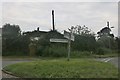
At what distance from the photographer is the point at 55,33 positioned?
48.0 metres

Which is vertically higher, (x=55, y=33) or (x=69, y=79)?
(x=55, y=33)

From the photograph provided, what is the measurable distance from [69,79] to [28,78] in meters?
1.99

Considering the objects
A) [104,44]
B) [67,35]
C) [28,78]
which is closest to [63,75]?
[28,78]

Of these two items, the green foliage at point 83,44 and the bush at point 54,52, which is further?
the green foliage at point 83,44

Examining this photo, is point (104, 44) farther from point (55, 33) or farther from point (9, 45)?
point (9, 45)

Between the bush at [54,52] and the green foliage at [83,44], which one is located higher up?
the green foliage at [83,44]

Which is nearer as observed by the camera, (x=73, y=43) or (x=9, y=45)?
(x=9, y=45)

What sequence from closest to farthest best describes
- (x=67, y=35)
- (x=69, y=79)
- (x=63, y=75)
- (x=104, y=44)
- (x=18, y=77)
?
(x=69, y=79) < (x=63, y=75) < (x=18, y=77) < (x=67, y=35) < (x=104, y=44)

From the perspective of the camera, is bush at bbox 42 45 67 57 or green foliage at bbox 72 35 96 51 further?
green foliage at bbox 72 35 96 51

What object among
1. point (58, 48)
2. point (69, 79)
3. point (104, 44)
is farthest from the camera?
point (104, 44)

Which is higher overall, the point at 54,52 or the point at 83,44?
the point at 83,44

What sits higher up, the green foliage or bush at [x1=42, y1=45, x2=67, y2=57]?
the green foliage

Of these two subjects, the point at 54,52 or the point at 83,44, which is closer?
the point at 54,52

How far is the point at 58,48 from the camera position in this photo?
3844 cm
